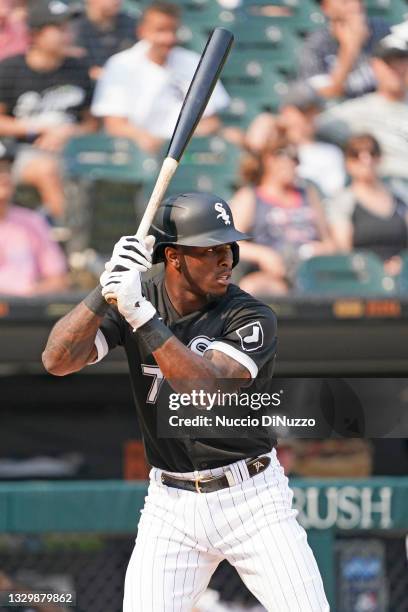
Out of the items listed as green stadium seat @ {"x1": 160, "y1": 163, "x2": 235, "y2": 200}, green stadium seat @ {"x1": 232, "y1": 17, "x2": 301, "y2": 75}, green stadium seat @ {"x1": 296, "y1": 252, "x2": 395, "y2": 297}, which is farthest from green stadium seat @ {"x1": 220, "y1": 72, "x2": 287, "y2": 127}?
green stadium seat @ {"x1": 296, "y1": 252, "x2": 395, "y2": 297}

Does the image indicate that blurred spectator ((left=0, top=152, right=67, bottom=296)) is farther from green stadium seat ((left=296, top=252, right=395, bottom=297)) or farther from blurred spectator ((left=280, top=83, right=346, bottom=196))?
blurred spectator ((left=280, top=83, right=346, bottom=196))

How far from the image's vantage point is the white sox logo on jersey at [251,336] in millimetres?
3217

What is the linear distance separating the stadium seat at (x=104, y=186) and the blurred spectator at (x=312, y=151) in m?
0.87

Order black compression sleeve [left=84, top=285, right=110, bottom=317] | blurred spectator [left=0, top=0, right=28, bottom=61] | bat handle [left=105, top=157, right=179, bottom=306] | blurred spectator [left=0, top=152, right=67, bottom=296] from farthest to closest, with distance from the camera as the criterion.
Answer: blurred spectator [left=0, top=0, right=28, bottom=61]
blurred spectator [left=0, top=152, right=67, bottom=296]
bat handle [left=105, top=157, right=179, bottom=306]
black compression sleeve [left=84, top=285, right=110, bottom=317]

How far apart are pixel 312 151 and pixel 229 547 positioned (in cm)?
389

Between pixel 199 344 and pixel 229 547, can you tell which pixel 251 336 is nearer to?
pixel 199 344

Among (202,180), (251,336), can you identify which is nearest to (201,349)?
(251,336)

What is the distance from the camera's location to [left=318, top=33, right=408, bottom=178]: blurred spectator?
6863mm

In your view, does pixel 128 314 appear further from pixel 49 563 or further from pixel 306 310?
pixel 306 310

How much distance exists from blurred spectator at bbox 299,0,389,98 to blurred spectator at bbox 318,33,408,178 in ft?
0.23

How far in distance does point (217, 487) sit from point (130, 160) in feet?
12.6

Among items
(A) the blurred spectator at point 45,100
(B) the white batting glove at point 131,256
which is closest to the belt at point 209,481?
(B) the white batting glove at point 131,256

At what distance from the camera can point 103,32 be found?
23.4 feet

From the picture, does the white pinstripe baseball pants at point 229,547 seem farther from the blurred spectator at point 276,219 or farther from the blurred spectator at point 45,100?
the blurred spectator at point 45,100
